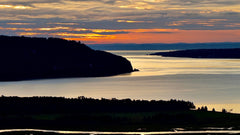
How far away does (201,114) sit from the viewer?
6781 cm

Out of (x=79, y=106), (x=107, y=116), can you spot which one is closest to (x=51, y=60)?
(x=79, y=106)

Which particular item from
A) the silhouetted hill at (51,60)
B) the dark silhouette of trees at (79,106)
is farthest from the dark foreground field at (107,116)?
the silhouetted hill at (51,60)

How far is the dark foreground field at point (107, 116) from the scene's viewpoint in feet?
199

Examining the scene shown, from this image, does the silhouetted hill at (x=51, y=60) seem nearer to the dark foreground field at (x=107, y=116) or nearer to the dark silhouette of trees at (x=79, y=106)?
the dark silhouette of trees at (x=79, y=106)

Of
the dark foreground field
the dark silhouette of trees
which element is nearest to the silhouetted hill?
the dark silhouette of trees

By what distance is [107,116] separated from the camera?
65.6 meters

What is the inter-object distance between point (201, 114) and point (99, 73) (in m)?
112

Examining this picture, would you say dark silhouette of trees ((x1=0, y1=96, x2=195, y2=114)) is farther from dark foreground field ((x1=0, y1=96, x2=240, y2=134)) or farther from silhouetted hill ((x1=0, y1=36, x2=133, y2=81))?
silhouetted hill ((x1=0, y1=36, x2=133, y2=81))

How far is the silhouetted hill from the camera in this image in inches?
6585

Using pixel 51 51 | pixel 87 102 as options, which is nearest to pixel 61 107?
pixel 87 102

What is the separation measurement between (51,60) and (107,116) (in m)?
116

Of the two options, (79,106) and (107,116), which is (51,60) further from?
(107,116)

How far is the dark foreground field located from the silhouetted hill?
85.3 metres

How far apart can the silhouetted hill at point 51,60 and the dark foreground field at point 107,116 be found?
85302 mm
